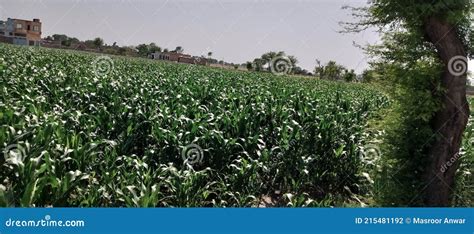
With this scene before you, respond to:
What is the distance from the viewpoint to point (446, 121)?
13.9 feet

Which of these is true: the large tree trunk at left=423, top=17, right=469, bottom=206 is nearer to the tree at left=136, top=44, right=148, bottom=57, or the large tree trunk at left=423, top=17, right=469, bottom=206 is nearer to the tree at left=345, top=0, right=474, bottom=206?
the tree at left=345, top=0, right=474, bottom=206

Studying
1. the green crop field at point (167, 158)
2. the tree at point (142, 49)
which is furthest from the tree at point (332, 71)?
the green crop field at point (167, 158)

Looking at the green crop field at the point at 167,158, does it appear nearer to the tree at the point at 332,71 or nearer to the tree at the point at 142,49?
the tree at the point at 332,71

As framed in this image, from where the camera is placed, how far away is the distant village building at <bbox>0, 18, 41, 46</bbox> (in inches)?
2579

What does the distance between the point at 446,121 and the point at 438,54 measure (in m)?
0.74


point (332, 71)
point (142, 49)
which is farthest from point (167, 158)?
point (142, 49)

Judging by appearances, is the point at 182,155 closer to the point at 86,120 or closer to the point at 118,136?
the point at 118,136

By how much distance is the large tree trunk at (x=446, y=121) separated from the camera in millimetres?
4039

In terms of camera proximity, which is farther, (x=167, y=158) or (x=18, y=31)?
(x=18, y=31)

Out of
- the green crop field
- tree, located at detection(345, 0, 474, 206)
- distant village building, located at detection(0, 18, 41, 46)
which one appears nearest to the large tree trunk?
tree, located at detection(345, 0, 474, 206)

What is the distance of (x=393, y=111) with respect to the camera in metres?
→ 4.75

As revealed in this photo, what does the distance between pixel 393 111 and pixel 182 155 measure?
2979mm

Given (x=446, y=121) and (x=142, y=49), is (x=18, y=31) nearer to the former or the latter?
(x=142, y=49)

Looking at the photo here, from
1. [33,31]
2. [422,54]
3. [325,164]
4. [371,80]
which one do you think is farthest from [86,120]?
[33,31]
